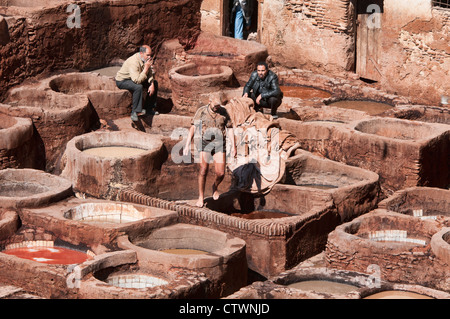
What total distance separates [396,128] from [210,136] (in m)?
4.26

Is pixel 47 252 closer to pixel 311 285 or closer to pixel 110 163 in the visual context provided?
pixel 110 163

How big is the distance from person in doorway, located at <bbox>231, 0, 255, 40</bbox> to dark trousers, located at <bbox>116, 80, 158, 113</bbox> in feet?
19.6

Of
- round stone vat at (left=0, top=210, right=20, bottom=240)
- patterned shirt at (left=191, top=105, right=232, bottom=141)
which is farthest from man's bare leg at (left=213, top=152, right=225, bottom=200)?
round stone vat at (left=0, top=210, right=20, bottom=240)

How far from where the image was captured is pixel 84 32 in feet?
76.0

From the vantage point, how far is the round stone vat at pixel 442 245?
15.9 m

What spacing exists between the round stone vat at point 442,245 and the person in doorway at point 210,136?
3316mm

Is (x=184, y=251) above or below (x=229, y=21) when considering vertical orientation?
→ below

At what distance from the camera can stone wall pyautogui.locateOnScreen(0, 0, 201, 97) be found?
71.7 feet

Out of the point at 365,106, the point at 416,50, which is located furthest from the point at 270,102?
the point at 416,50

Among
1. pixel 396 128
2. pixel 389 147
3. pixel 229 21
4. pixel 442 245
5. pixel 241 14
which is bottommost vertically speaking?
pixel 442 245

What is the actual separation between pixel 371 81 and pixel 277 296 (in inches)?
434

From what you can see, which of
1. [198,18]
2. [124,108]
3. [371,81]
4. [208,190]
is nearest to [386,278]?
[208,190]

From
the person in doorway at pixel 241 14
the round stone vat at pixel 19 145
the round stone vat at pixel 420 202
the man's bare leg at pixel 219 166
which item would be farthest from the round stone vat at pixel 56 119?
the person in doorway at pixel 241 14

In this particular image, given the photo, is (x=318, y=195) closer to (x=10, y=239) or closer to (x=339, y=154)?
(x=339, y=154)
